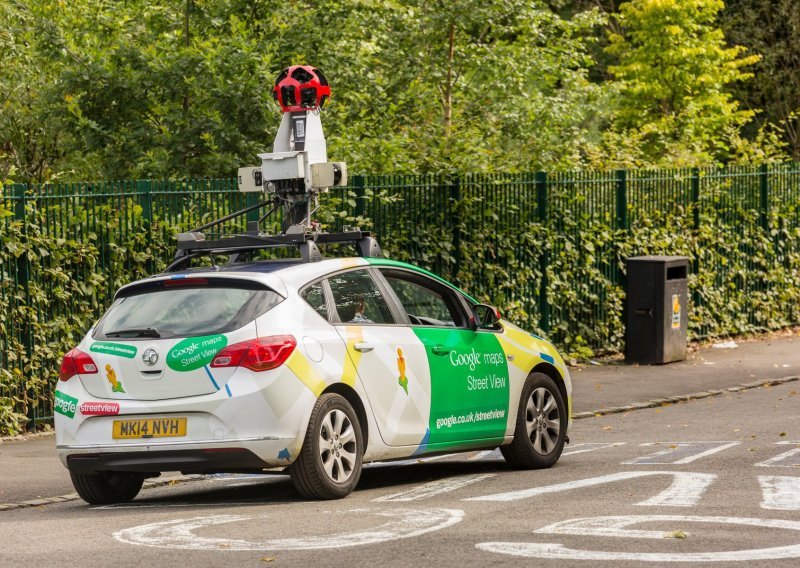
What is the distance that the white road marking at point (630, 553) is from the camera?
273 inches

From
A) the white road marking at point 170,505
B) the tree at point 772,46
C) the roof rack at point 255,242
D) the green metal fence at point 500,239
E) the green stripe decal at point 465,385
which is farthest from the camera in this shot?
the tree at point 772,46

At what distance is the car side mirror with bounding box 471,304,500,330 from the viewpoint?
10711mm

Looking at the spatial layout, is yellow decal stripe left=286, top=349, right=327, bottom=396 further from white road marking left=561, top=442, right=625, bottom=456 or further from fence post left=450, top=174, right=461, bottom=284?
fence post left=450, top=174, right=461, bottom=284

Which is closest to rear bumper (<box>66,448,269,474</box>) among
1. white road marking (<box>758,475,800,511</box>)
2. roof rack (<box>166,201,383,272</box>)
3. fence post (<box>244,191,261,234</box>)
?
roof rack (<box>166,201,383,272</box>)

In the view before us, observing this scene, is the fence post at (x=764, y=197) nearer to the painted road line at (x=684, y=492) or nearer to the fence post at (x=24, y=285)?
the fence post at (x=24, y=285)

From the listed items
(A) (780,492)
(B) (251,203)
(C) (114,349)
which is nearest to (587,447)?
(A) (780,492)

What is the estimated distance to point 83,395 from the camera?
9.31 m

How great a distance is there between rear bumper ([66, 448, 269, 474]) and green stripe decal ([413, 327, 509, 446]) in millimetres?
1632

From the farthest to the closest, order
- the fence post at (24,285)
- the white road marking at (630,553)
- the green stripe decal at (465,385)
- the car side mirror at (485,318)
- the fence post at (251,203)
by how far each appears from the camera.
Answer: the fence post at (251,203) < the fence post at (24,285) < the car side mirror at (485,318) < the green stripe decal at (465,385) < the white road marking at (630,553)

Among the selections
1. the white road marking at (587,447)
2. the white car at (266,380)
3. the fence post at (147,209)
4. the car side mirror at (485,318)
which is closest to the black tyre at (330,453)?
the white car at (266,380)

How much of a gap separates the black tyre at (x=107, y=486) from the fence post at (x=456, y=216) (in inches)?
330

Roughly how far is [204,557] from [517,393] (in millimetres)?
4074

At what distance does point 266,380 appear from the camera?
884 centimetres

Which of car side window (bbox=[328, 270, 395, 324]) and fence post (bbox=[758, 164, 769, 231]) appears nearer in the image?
car side window (bbox=[328, 270, 395, 324])
